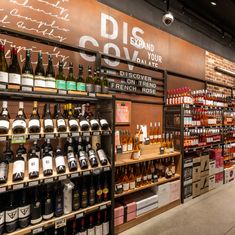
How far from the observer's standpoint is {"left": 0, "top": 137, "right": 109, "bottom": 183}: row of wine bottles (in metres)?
1.83

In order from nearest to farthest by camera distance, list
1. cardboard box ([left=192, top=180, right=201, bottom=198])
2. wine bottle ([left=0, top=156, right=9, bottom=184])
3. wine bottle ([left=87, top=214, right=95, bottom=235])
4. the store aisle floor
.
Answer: wine bottle ([left=0, top=156, right=9, bottom=184])
wine bottle ([left=87, top=214, right=95, bottom=235])
the store aisle floor
cardboard box ([left=192, top=180, right=201, bottom=198])

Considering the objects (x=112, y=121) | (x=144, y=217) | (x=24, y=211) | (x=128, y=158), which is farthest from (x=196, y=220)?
(x=24, y=211)

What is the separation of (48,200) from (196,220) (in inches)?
89.6

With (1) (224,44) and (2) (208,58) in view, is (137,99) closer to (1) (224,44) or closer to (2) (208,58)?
(2) (208,58)

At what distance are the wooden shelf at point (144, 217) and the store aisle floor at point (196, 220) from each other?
0.17 ft

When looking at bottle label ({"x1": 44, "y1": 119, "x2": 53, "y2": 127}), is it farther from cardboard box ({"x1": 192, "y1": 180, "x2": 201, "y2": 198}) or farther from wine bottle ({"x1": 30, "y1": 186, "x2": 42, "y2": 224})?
cardboard box ({"x1": 192, "y1": 180, "x2": 201, "y2": 198})

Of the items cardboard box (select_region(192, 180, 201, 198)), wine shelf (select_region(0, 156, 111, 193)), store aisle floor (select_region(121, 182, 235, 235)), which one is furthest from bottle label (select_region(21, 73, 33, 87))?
cardboard box (select_region(192, 180, 201, 198))

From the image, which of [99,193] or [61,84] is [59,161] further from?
[61,84]

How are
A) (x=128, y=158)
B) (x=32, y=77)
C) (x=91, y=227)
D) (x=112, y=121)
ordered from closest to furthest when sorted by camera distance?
(x=32, y=77) → (x=91, y=227) → (x=112, y=121) → (x=128, y=158)

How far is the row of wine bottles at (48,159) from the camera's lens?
1831mm

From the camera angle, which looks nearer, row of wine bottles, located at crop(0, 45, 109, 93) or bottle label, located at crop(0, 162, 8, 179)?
bottle label, located at crop(0, 162, 8, 179)

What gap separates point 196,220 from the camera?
3.09 meters

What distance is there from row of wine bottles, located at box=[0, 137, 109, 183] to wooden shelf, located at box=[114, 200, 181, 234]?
108 centimetres

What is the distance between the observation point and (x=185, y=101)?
12.6 feet
